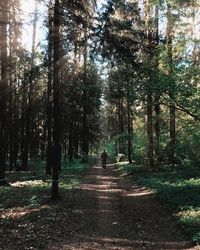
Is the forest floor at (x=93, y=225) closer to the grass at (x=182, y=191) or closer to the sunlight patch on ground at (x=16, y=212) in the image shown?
the sunlight patch on ground at (x=16, y=212)

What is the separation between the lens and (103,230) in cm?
1216

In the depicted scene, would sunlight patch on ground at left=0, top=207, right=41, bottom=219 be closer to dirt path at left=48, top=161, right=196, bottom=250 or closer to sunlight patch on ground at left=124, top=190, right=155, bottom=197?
dirt path at left=48, top=161, right=196, bottom=250

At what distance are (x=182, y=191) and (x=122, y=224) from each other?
4539 mm

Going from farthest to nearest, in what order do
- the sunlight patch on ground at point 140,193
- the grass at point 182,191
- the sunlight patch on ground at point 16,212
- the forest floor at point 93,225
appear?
the sunlight patch on ground at point 140,193 < the sunlight patch on ground at point 16,212 < the grass at point 182,191 < the forest floor at point 93,225

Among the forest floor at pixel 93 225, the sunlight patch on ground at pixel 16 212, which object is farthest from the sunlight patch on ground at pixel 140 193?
the sunlight patch on ground at pixel 16 212

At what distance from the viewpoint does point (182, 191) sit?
16.5 meters

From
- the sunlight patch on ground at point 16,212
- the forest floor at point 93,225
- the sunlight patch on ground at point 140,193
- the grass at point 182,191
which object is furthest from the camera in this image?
the sunlight patch on ground at point 140,193

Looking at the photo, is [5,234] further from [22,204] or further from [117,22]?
[117,22]

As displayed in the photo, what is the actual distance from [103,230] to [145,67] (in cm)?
746

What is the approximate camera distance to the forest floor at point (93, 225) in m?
10.5

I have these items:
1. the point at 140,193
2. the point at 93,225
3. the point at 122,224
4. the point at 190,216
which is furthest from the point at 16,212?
the point at 140,193

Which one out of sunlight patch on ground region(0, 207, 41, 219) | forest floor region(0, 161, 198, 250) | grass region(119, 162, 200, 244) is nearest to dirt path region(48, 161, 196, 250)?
forest floor region(0, 161, 198, 250)

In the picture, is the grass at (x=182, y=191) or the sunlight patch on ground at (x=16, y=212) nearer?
the grass at (x=182, y=191)

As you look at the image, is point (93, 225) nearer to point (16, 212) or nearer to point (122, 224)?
point (122, 224)
